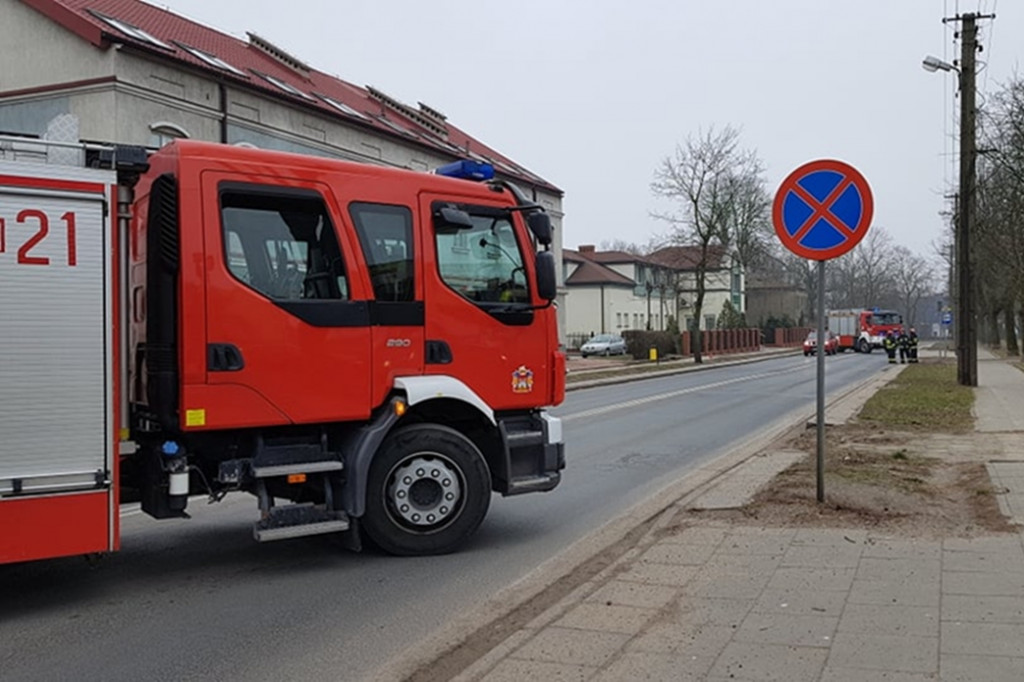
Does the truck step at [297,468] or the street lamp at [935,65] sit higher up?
the street lamp at [935,65]

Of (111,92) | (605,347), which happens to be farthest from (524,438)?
(605,347)

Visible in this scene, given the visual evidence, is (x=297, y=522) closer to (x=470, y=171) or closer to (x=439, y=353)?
(x=439, y=353)

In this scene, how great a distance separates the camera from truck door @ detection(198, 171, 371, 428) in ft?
20.7

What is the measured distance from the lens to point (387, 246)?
23.0ft

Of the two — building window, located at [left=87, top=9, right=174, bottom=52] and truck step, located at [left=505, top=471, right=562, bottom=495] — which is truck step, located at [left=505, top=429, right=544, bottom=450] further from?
building window, located at [left=87, top=9, right=174, bottom=52]

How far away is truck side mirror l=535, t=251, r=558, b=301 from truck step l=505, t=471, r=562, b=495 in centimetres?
141

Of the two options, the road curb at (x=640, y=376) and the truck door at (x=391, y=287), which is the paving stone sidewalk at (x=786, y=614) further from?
the road curb at (x=640, y=376)

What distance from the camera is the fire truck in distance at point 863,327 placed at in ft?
227

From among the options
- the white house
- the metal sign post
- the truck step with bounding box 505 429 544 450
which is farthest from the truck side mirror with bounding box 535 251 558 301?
the white house

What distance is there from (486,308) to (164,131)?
19846mm

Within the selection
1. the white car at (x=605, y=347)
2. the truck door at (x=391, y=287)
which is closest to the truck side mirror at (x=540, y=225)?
the truck door at (x=391, y=287)

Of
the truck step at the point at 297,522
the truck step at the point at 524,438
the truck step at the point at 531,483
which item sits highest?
the truck step at the point at 524,438

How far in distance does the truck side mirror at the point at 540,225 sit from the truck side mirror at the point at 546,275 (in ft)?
0.38

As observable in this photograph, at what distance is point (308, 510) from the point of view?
6.72 metres
